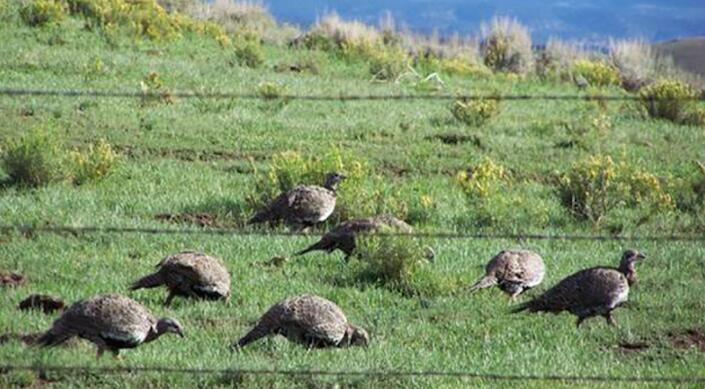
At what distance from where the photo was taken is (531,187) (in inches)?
704

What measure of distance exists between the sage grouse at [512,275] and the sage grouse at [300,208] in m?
2.50

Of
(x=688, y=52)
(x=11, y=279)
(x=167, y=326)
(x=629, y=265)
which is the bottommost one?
(x=688, y=52)

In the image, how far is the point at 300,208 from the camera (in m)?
13.9

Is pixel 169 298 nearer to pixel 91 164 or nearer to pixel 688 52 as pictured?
pixel 91 164

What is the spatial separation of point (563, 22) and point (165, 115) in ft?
207

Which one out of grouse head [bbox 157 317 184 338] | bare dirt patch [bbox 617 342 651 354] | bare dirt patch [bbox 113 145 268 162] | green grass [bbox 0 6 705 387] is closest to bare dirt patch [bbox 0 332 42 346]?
green grass [bbox 0 6 705 387]

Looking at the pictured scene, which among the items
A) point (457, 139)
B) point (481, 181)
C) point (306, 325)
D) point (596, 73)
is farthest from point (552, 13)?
point (306, 325)

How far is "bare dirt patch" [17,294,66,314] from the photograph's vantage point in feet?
33.8

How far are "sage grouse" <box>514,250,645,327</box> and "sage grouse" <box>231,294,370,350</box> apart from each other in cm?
173

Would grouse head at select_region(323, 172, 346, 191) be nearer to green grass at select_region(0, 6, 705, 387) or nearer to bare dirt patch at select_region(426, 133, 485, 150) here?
green grass at select_region(0, 6, 705, 387)

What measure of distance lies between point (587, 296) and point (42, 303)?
375 cm

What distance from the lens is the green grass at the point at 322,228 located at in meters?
9.55

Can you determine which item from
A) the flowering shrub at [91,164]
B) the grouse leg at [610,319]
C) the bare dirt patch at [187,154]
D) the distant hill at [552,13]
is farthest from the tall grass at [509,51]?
the distant hill at [552,13]

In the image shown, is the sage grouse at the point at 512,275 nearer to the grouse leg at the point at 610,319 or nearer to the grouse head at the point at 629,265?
the grouse head at the point at 629,265
